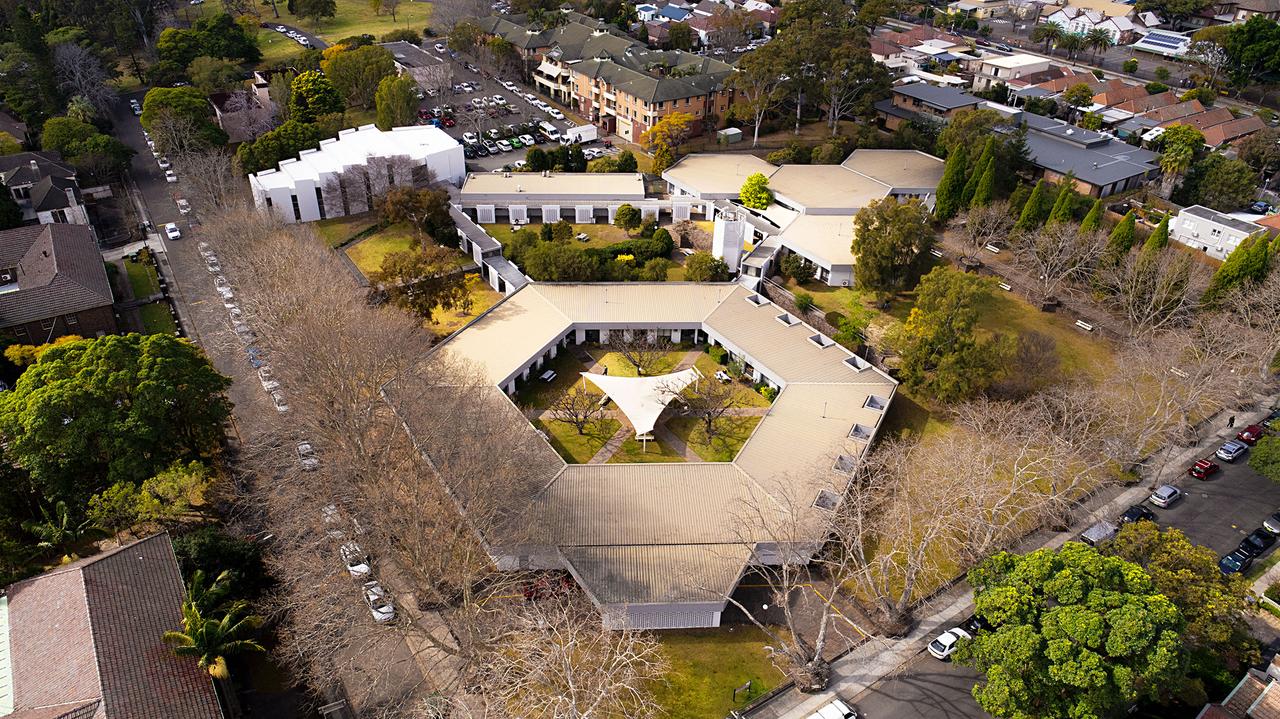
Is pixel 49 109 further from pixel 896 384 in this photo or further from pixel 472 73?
pixel 896 384

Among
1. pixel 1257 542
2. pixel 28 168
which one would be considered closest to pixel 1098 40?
pixel 1257 542

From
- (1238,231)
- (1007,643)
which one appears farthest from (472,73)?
(1007,643)

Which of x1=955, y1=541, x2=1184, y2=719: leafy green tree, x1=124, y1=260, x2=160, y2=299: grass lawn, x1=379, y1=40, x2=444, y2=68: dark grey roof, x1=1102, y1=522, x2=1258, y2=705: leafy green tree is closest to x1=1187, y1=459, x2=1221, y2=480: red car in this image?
x1=1102, y1=522, x2=1258, y2=705: leafy green tree

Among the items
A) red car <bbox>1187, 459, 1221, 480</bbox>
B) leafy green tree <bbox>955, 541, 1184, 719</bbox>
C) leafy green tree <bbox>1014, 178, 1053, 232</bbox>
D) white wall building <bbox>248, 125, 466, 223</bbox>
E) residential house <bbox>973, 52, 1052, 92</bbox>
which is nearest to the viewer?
leafy green tree <bbox>955, 541, 1184, 719</bbox>

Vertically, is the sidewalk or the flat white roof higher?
the flat white roof

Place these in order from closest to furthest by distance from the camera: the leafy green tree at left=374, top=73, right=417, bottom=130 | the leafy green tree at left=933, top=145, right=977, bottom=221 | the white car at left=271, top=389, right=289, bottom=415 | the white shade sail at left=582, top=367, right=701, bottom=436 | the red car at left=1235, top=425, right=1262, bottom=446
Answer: the white car at left=271, top=389, right=289, bottom=415, the white shade sail at left=582, top=367, right=701, bottom=436, the red car at left=1235, top=425, right=1262, bottom=446, the leafy green tree at left=933, top=145, right=977, bottom=221, the leafy green tree at left=374, top=73, right=417, bottom=130

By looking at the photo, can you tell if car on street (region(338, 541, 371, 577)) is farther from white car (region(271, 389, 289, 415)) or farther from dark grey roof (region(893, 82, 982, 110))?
dark grey roof (region(893, 82, 982, 110))
